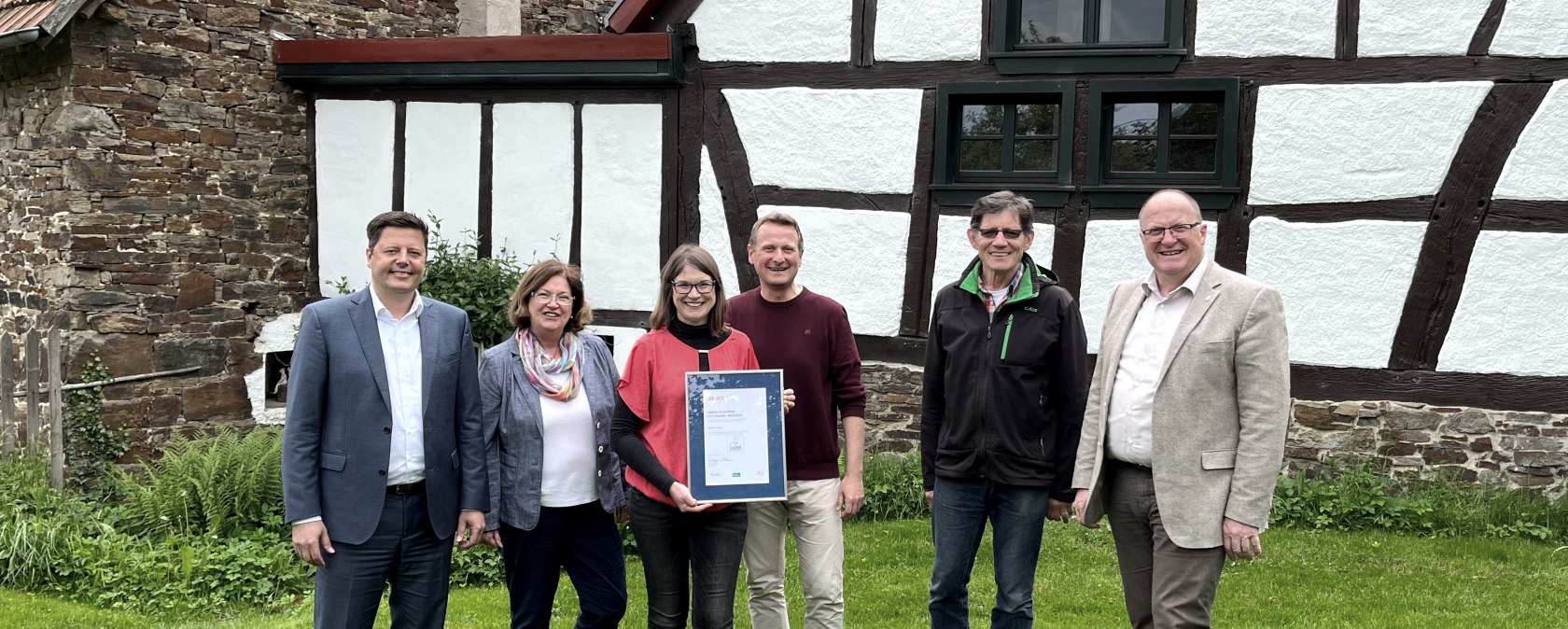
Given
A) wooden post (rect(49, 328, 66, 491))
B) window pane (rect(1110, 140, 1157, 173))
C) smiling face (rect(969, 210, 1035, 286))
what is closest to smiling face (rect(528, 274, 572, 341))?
smiling face (rect(969, 210, 1035, 286))

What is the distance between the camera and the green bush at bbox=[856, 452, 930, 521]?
7.59 m

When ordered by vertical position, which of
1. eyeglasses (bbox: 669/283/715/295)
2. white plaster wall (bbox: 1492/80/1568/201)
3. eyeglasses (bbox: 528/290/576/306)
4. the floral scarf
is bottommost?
the floral scarf

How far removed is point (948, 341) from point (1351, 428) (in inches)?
179

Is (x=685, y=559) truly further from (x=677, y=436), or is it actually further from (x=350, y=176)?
(x=350, y=176)

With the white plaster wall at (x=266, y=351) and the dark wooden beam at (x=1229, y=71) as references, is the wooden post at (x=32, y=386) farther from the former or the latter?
the dark wooden beam at (x=1229, y=71)

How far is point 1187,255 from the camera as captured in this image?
367 centimetres

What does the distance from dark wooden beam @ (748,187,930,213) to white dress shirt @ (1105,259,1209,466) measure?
4428 mm

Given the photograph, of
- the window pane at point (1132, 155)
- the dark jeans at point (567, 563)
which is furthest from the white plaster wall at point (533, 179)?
the dark jeans at point (567, 563)

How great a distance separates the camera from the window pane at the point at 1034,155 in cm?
804

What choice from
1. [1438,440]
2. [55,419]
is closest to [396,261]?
[55,419]

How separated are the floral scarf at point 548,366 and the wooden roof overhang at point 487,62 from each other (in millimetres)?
4677

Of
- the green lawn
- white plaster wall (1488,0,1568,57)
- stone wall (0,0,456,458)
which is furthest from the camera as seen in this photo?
stone wall (0,0,456,458)

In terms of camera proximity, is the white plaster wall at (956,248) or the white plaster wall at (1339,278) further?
the white plaster wall at (956,248)

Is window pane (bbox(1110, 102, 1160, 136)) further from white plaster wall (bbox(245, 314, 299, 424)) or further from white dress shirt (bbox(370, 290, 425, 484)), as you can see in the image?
white plaster wall (bbox(245, 314, 299, 424))
